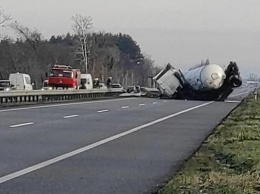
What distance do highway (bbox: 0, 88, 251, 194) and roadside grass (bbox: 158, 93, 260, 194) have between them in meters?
0.41

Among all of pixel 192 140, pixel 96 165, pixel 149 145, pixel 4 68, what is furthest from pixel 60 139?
pixel 4 68

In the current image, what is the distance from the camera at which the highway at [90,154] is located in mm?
10820

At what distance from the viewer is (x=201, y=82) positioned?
206ft

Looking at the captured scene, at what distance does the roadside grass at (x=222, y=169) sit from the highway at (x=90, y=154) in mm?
409

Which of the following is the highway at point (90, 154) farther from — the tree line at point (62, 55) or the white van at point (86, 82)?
the tree line at point (62, 55)

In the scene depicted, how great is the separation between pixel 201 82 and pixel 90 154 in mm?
48217

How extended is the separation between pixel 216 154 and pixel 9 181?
5545 millimetres

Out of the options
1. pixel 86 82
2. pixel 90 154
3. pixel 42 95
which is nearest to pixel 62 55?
pixel 86 82

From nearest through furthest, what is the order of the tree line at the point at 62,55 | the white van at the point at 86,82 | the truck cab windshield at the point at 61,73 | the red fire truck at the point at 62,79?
the red fire truck at the point at 62,79, the truck cab windshield at the point at 61,73, the white van at the point at 86,82, the tree line at the point at 62,55

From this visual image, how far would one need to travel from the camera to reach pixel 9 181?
1095 centimetres

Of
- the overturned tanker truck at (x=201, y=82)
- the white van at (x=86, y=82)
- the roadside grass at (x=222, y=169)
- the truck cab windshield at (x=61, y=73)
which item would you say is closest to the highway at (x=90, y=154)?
the roadside grass at (x=222, y=169)

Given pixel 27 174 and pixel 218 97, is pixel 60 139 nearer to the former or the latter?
pixel 27 174

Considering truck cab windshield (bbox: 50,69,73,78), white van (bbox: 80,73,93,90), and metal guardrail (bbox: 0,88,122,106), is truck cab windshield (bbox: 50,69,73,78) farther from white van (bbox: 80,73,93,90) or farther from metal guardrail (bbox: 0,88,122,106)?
white van (bbox: 80,73,93,90)

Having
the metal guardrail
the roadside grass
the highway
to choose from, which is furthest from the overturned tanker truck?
the roadside grass
